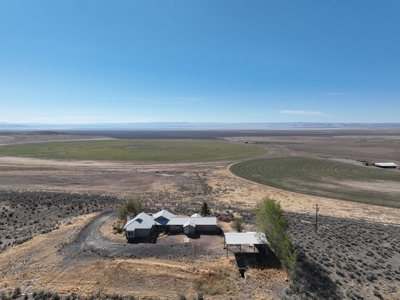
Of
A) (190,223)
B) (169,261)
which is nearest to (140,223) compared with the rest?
(190,223)

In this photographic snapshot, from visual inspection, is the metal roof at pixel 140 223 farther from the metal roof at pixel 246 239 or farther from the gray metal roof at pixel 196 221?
the metal roof at pixel 246 239

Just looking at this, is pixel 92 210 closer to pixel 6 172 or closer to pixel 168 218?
pixel 168 218

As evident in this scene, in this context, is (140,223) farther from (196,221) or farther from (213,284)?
(213,284)

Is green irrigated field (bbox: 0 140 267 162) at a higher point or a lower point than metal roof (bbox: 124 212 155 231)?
lower

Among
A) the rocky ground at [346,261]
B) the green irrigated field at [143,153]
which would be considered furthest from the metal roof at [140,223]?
the green irrigated field at [143,153]

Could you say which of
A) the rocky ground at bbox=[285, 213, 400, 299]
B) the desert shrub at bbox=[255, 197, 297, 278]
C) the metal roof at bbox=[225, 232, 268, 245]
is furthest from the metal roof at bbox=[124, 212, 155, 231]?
the rocky ground at bbox=[285, 213, 400, 299]

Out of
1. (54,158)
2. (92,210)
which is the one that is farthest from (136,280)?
(54,158)

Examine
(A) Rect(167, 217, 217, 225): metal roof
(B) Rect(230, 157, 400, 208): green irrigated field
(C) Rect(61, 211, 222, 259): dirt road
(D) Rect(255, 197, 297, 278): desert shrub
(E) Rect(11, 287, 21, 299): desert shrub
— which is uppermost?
(D) Rect(255, 197, 297, 278): desert shrub

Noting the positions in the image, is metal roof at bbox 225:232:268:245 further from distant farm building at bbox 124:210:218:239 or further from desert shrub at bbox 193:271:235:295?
distant farm building at bbox 124:210:218:239
